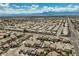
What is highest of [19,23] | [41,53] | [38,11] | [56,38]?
[38,11]

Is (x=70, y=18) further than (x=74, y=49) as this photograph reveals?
Yes

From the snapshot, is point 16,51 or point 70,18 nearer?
point 16,51

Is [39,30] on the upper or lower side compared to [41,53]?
upper

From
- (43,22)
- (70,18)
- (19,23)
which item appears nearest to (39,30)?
(43,22)

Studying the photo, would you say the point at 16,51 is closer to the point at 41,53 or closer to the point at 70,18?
the point at 41,53

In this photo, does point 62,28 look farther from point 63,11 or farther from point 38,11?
point 38,11

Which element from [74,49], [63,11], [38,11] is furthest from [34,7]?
[74,49]

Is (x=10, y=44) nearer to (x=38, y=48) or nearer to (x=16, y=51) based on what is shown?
(x=16, y=51)

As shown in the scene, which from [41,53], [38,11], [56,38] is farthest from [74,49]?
[38,11]

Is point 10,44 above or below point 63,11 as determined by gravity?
below
